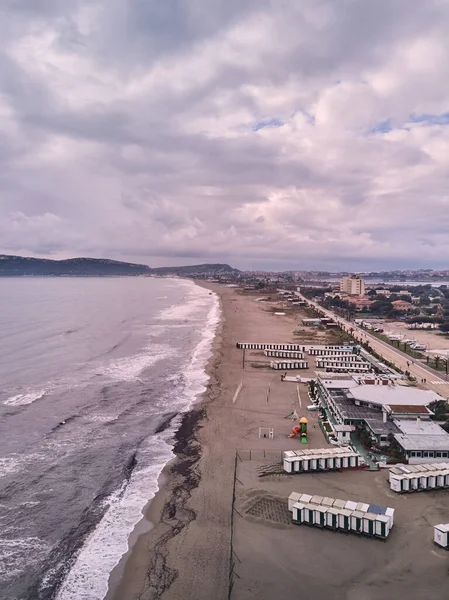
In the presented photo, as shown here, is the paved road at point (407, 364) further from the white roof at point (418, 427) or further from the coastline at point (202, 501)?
the coastline at point (202, 501)

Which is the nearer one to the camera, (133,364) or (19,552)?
(19,552)

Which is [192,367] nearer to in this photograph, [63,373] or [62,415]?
[63,373]

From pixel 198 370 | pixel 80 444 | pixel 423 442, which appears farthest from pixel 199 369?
pixel 423 442

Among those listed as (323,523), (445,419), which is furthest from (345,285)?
(323,523)

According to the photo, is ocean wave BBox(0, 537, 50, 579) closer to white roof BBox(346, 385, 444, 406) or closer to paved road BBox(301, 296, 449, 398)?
white roof BBox(346, 385, 444, 406)

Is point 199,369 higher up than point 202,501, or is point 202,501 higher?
point 199,369

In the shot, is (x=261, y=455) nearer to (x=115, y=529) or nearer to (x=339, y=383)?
(x=115, y=529)
